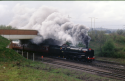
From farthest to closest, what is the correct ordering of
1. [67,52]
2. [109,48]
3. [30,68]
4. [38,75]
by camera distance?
[109,48] < [67,52] < [30,68] < [38,75]

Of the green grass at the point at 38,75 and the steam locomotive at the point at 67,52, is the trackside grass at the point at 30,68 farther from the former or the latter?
the steam locomotive at the point at 67,52

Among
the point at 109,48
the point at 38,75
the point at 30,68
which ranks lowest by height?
the point at 38,75

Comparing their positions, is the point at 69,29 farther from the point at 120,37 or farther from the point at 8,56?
the point at 120,37

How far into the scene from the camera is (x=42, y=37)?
99.4 ft

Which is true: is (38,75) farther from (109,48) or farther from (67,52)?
(109,48)

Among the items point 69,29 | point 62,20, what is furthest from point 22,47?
point 69,29

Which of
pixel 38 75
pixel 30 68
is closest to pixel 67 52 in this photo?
pixel 30 68

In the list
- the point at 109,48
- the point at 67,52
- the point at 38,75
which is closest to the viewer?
the point at 38,75

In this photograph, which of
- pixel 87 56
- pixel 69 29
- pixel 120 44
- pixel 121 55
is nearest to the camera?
pixel 87 56

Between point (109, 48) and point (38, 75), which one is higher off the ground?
point (109, 48)

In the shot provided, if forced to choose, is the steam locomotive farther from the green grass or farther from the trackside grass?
the green grass

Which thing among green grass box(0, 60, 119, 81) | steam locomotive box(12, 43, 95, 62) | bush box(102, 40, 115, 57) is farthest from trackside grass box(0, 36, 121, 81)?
bush box(102, 40, 115, 57)

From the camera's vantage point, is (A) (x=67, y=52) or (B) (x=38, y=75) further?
(A) (x=67, y=52)

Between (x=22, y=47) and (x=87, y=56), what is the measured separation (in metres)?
25.4
